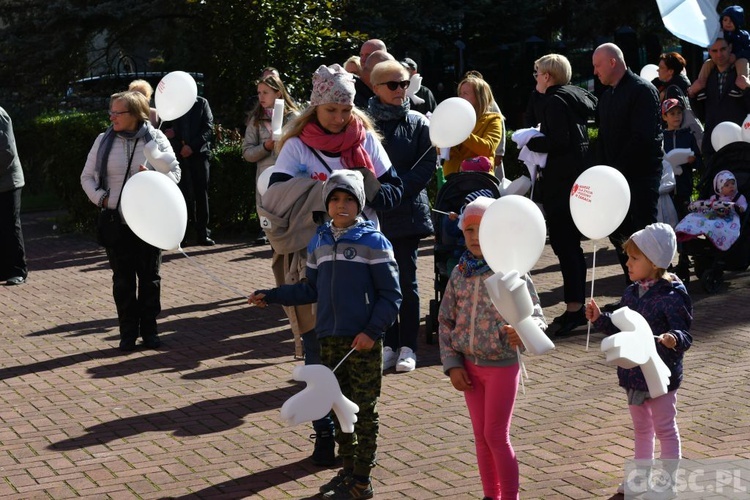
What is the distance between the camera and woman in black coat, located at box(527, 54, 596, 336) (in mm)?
9164

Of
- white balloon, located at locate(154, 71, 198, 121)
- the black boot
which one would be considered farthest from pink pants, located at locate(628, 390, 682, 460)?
white balloon, located at locate(154, 71, 198, 121)

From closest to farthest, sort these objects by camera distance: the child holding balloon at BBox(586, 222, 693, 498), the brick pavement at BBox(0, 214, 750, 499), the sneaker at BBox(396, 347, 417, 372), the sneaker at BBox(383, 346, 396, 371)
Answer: the child holding balloon at BBox(586, 222, 693, 498)
the brick pavement at BBox(0, 214, 750, 499)
the sneaker at BBox(396, 347, 417, 372)
the sneaker at BBox(383, 346, 396, 371)

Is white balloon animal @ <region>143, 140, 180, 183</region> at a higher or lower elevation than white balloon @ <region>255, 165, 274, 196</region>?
higher

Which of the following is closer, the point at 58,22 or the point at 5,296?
the point at 5,296

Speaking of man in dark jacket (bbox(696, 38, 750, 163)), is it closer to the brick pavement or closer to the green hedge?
the brick pavement

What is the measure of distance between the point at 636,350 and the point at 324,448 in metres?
2.12

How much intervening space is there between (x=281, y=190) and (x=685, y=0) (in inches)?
363

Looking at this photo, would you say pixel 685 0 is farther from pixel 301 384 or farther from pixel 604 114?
pixel 301 384

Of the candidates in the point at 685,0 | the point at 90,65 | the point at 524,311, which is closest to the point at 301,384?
the point at 524,311

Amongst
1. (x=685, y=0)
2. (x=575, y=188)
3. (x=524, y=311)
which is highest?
(x=685, y=0)

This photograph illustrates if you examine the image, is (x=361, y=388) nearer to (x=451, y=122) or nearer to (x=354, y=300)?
(x=354, y=300)

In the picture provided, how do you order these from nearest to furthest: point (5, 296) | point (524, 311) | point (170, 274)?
1. point (524, 311)
2. point (5, 296)
3. point (170, 274)

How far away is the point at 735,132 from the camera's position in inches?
432

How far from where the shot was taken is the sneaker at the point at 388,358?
8.51m
